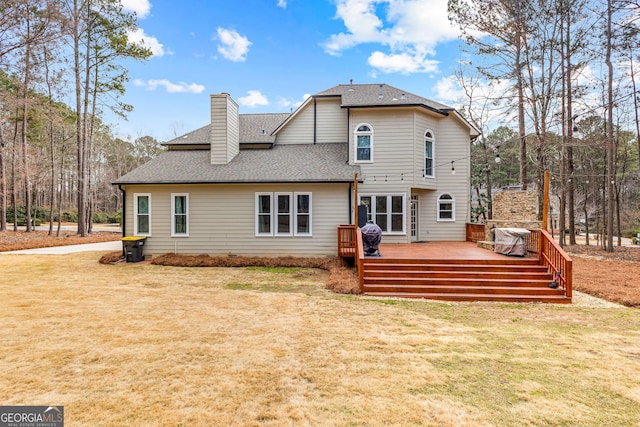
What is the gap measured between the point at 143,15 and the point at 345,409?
2574 centimetres

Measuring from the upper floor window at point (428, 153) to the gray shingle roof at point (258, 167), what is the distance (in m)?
3.39

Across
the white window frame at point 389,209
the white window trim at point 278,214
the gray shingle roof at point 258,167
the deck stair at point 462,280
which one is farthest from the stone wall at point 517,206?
the white window trim at point 278,214

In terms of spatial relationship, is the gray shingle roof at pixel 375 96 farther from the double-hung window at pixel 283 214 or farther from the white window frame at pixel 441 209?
the double-hung window at pixel 283 214

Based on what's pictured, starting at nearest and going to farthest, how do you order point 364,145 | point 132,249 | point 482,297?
point 482,297 < point 132,249 < point 364,145

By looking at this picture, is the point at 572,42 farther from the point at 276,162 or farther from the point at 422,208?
the point at 276,162

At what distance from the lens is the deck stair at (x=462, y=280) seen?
7.55 metres

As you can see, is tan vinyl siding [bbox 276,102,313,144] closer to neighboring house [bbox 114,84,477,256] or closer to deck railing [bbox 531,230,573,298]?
neighboring house [bbox 114,84,477,256]

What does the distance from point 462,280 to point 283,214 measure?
22.4 feet

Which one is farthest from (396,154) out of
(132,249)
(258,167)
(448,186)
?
(132,249)

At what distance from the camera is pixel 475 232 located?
43.3 feet

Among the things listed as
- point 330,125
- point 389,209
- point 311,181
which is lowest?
point 389,209

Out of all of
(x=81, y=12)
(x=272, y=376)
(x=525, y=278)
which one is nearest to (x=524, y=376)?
(x=272, y=376)

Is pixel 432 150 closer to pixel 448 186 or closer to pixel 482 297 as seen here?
pixel 448 186

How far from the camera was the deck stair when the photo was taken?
24.8 ft
